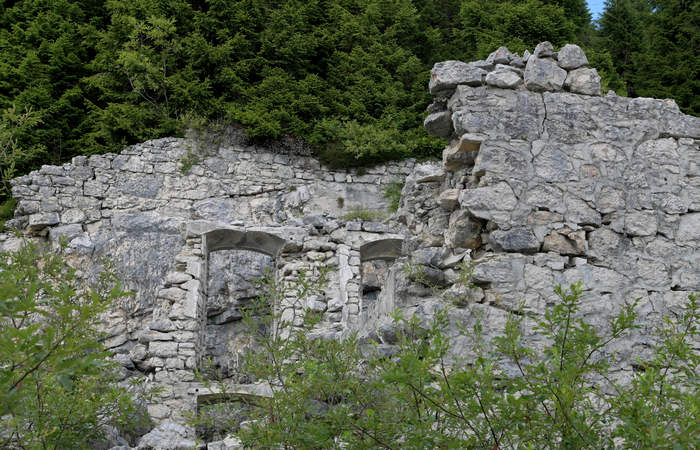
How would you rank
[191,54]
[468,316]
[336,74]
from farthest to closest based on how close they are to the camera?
1. [336,74]
2. [191,54]
3. [468,316]

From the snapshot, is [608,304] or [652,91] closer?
[608,304]

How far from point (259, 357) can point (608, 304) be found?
2215 mm

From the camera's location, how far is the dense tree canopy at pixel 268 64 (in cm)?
1362

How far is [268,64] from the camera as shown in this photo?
14.8 meters

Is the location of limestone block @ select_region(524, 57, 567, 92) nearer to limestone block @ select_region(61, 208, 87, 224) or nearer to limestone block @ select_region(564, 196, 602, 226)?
limestone block @ select_region(564, 196, 602, 226)

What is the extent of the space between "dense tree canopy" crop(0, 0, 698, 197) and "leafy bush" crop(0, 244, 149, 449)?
31.8 feet

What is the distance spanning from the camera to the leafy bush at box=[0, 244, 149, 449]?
7.11 feet

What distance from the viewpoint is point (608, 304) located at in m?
4.09

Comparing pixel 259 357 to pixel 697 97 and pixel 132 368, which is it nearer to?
pixel 132 368

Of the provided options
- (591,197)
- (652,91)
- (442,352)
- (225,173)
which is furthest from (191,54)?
(442,352)

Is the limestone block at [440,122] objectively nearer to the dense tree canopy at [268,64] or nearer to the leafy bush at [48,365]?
the leafy bush at [48,365]

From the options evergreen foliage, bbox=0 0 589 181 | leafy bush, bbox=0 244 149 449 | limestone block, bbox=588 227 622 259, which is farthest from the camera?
evergreen foliage, bbox=0 0 589 181

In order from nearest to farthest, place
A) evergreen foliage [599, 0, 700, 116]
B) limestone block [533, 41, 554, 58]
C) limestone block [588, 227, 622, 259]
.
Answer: limestone block [588, 227, 622, 259] < limestone block [533, 41, 554, 58] < evergreen foliage [599, 0, 700, 116]

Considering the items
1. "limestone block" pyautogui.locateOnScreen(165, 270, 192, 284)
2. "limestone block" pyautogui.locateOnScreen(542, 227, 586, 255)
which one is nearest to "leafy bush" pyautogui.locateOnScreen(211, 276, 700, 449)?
"limestone block" pyautogui.locateOnScreen(542, 227, 586, 255)
